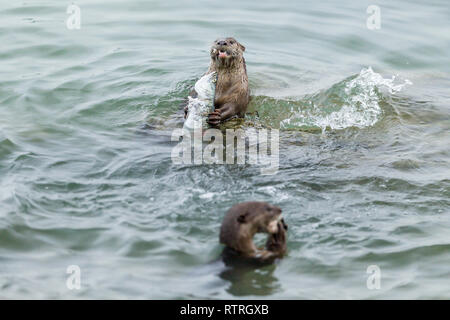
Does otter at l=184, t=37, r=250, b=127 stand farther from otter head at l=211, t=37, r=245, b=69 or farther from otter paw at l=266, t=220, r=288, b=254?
otter paw at l=266, t=220, r=288, b=254

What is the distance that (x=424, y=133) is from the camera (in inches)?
295

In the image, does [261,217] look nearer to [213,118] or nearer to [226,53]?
[213,118]

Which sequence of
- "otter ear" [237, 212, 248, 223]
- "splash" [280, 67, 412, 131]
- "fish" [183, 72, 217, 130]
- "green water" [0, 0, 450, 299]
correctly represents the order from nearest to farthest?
"otter ear" [237, 212, 248, 223] < "green water" [0, 0, 450, 299] < "fish" [183, 72, 217, 130] < "splash" [280, 67, 412, 131]

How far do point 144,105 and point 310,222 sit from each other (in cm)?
336

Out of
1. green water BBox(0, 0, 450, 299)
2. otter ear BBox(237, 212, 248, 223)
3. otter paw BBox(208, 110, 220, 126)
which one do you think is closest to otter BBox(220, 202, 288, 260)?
otter ear BBox(237, 212, 248, 223)

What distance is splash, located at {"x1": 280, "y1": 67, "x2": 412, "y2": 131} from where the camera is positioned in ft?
24.8

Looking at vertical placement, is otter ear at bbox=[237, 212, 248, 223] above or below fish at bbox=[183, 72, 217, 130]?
below

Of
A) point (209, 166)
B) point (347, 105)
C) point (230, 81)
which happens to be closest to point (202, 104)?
point (230, 81)

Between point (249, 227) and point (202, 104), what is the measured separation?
304 cm

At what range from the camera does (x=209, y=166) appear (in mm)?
6051

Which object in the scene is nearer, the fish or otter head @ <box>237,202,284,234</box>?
otter head @ <box>237,202,284,234</box>

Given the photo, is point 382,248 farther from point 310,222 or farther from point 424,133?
point 424,133

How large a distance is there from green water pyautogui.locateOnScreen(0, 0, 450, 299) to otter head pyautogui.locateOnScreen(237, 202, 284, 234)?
0.29 metres
